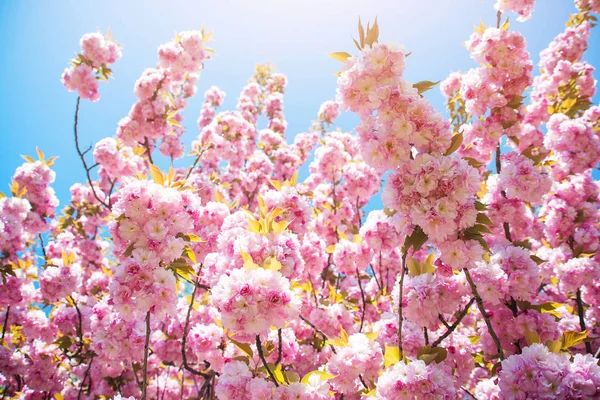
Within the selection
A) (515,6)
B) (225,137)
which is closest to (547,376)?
(515,6)

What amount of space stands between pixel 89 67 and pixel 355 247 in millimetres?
5479

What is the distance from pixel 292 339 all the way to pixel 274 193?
5.53 ft

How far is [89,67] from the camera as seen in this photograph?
583 cm

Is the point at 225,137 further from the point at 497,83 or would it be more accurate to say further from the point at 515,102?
the point at 515,102

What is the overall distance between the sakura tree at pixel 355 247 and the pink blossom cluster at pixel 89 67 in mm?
31

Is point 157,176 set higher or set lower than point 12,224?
lower

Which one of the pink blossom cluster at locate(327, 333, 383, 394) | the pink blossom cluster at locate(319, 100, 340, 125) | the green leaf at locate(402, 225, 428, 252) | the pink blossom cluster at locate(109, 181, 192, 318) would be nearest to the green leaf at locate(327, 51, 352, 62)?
the green leaf at locate(402, 225, 428, 252)

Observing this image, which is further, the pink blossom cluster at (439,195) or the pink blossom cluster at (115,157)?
the pink blossom cluster at (115,157)

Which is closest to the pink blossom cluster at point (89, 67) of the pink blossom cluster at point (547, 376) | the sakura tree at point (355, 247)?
the sakura tree at point (355, 247)

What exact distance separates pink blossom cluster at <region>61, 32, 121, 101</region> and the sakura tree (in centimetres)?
3

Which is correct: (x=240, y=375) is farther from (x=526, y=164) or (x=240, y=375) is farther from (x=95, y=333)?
(x=526, y=164)

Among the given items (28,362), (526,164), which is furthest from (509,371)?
(28,362)

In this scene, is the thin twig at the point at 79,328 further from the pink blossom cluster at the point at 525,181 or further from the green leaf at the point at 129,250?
the pink blossom cluster at the point at 525,181

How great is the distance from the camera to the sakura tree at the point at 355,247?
2135 mm
